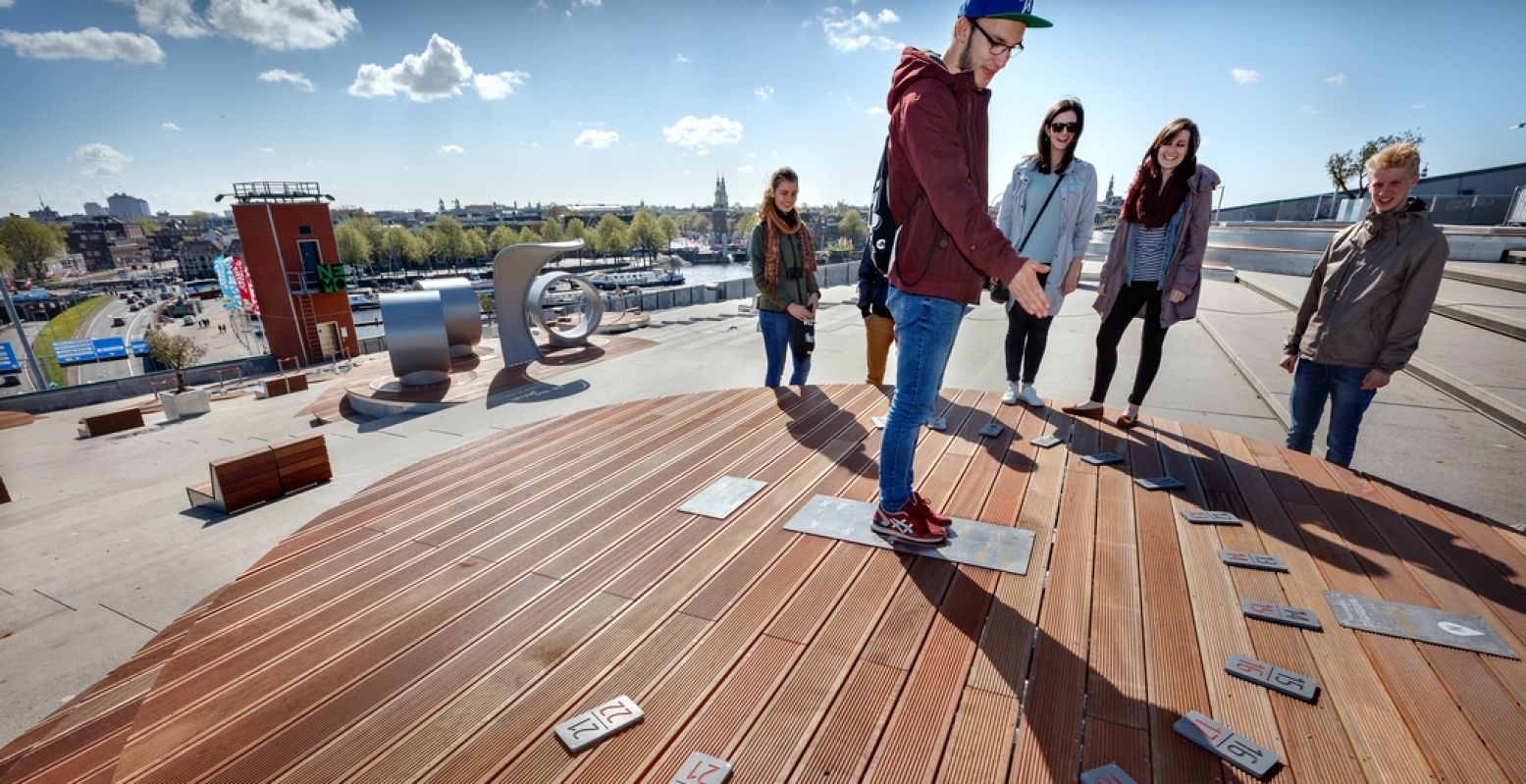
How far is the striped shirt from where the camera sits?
12.2ft

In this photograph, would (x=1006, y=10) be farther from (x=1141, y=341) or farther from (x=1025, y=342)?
(x=1025, y=342)

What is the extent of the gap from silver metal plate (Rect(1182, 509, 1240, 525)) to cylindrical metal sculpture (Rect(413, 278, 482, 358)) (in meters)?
13.2

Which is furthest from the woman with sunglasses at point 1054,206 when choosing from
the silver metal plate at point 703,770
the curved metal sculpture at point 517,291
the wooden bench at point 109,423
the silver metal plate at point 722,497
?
the wooden bench at point 109,423

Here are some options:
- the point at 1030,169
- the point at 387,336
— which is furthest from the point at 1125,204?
the point at 387,336

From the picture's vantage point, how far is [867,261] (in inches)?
201

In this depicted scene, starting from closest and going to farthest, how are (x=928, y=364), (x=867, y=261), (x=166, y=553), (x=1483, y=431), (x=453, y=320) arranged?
(x=928, y=364) < (x=1483, y=431) < (x=867, y=261) < (x=166, y=553) < (x=453, y=320)

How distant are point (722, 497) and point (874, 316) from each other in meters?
2.57

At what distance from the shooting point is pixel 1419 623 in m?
1.91

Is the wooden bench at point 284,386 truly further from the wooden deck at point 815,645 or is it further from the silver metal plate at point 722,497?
the silver metal plate at point 722,497

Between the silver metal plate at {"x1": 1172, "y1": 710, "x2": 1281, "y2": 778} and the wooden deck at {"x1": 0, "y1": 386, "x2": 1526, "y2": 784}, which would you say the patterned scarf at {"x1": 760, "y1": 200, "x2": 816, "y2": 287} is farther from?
the silver metal plate at {"x1": 1172, "y1": 710, "x2": 1281, "y2": 778}

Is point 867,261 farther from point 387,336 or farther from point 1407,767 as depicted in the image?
point 387,336

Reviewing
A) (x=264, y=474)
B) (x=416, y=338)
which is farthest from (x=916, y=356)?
(x=416, y=338)

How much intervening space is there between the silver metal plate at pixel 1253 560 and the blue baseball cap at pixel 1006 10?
2.19 metres

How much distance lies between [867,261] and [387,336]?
421 inches
